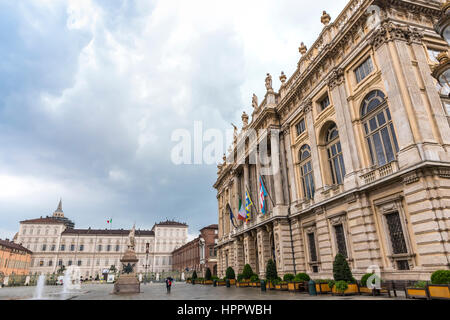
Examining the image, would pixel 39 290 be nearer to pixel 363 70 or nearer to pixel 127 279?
pixel 127 279

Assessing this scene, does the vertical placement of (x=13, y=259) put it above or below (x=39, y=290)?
above

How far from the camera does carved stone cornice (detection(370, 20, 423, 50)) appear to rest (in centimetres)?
1830

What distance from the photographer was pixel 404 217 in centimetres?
1620

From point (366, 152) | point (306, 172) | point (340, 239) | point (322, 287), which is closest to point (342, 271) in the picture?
point (322, 287)

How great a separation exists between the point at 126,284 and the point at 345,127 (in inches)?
968

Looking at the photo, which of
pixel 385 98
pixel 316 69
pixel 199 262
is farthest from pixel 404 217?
pixel 199 262

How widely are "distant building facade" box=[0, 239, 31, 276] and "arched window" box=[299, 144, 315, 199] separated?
242 feet

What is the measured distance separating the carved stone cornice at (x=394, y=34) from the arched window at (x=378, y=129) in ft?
10.8

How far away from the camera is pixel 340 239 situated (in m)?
21.3

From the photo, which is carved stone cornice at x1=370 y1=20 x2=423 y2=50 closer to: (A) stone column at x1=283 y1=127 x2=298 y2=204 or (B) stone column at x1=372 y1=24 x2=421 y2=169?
(B) stone column at x1=372 y1=24 x2=421 y2=169

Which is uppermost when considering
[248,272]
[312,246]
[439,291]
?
[312,246]

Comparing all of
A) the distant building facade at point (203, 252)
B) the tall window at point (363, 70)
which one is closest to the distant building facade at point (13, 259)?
the distant building facade at point (203, 252)
